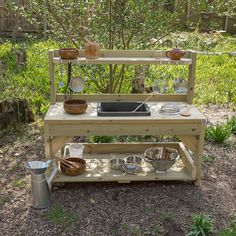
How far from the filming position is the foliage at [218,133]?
15.0 feet

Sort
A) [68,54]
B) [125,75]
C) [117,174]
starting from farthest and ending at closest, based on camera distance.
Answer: [125,75], [117,174], [68,54]

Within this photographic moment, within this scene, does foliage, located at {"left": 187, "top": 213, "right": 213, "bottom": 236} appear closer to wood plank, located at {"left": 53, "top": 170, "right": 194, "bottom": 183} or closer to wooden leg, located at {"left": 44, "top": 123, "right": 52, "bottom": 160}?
wood plank, located at {"left": 53, "top": 170, "right": 194, "bottom": 183}

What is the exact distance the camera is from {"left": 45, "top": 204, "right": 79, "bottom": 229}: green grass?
305cm

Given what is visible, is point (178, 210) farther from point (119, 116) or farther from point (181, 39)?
point (181, 39)

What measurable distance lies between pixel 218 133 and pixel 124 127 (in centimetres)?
173

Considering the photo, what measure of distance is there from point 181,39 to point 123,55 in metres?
1.97

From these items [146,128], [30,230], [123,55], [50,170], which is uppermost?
[123,55]

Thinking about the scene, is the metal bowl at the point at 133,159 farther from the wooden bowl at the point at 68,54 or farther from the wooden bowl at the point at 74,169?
the wooden bowl at the point at 68,54

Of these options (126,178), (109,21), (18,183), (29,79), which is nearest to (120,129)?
(126,178)

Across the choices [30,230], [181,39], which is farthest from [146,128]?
[181,39]

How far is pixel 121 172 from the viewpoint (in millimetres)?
3648

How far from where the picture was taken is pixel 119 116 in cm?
337

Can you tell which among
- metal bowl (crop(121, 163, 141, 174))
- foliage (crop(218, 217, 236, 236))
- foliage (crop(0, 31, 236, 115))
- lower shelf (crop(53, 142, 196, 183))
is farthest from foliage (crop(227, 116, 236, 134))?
foliage (crop(218, 217, 236, 236))

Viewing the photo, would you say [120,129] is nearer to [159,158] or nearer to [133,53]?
[159,158]
